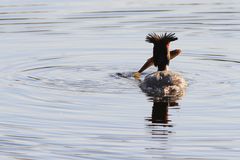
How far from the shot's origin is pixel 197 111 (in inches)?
608

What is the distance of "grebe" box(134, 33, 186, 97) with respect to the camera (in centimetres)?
1753

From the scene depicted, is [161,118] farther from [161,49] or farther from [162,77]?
[161,49]

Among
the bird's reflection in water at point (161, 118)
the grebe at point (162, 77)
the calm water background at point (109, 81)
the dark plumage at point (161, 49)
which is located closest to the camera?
the calm water background at point (109, 81)

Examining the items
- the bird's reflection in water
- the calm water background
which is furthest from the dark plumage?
the bird's reflection in water

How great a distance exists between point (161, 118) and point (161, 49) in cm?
415

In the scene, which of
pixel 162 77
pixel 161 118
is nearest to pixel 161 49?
pixel 162 77

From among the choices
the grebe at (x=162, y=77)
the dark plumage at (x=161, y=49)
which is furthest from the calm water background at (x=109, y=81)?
the dark plumage at (x=161, y=49)

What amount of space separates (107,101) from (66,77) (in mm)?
2644

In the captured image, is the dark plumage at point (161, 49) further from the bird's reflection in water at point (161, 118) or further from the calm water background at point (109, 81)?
the bird's reflection in water at point (161, 118)

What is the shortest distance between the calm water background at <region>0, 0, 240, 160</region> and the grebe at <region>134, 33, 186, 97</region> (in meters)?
0.25

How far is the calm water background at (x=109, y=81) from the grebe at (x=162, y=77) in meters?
0.25

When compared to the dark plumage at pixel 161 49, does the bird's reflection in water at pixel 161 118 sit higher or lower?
lower

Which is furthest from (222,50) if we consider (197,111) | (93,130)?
(93,130)

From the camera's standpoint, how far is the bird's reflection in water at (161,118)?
14.2 metres
